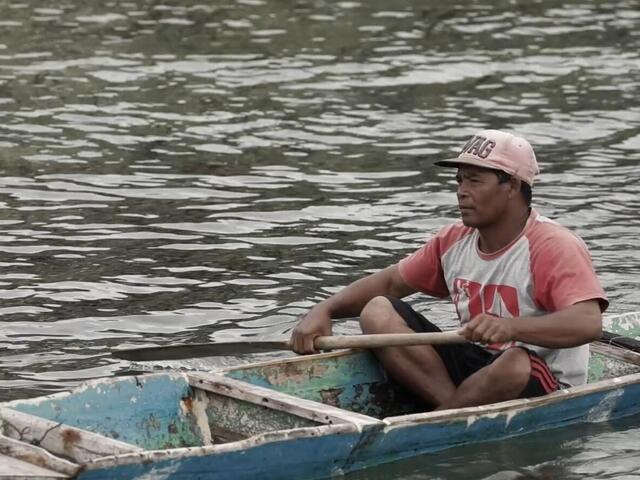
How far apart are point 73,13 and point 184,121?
566 centimetres

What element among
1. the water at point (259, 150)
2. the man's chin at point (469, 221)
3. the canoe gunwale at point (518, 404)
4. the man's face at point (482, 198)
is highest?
the man's face at point (482, 198)

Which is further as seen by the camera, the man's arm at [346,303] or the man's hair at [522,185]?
the man's arm at [346,303]

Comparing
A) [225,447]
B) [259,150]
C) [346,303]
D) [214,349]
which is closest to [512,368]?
[346,303]

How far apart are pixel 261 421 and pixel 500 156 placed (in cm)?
167

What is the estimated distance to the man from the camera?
287 inches

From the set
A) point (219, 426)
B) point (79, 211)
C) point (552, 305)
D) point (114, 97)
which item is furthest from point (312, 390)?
point (114, 97)

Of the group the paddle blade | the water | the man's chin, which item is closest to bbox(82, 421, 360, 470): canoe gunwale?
the water

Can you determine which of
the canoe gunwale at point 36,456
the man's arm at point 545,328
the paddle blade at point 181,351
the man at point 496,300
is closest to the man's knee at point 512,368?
the man at point 496,300

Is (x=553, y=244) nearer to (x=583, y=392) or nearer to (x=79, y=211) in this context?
(x=583, y=392)

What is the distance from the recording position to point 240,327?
31.7ft

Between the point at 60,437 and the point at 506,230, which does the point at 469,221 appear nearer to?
the point at 506,230

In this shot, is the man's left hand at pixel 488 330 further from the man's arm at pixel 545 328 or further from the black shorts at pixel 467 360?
the black shorts at pixel 467 360

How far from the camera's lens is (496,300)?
24.9ft

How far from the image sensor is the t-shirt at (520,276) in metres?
7.34
